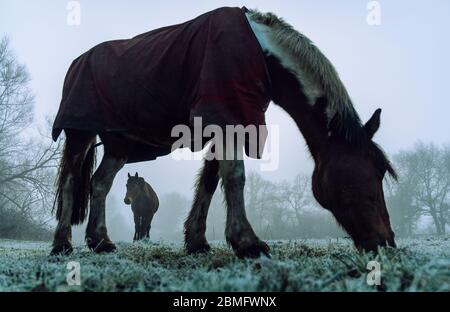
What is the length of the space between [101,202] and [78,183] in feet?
1.33

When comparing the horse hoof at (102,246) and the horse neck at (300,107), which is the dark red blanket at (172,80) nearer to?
the horse neck at (300,107)

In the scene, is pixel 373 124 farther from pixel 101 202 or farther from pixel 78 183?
pixel 78 183

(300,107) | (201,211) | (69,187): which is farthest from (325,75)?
(69,187)

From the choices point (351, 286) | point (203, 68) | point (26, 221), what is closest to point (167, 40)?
point (203, 68)

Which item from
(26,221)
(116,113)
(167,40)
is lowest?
(26,221)

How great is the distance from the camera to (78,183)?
17.1 ft

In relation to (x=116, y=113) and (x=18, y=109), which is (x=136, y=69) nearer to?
(x=116, y=113)

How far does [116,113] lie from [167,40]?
1030mm

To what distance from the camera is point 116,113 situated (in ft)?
14.6

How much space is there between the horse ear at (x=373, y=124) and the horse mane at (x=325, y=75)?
9 cm

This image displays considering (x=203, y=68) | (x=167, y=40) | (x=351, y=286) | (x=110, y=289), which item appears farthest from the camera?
(x=167, y=40)

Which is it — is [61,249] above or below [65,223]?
below

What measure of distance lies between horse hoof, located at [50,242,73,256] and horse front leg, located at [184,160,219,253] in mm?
1367

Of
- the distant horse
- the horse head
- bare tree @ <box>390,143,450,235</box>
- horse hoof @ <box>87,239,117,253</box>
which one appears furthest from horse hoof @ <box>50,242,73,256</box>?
bare tree @ <box>390,143,450,235</box>
